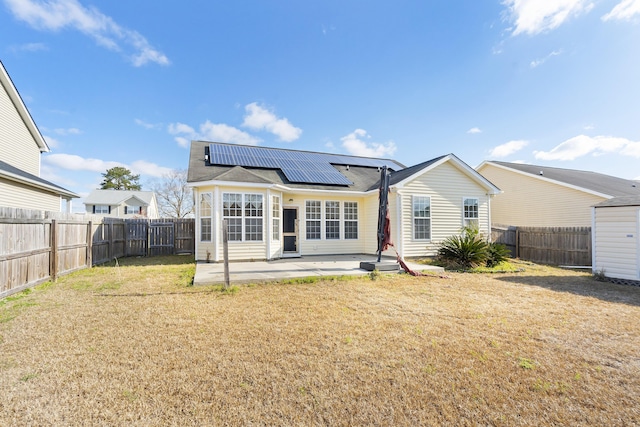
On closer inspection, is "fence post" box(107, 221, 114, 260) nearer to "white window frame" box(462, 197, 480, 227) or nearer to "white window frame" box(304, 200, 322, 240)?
"white window frame" box(304, 200, 322, 240)

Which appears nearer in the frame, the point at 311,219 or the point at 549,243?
the point at 549,243

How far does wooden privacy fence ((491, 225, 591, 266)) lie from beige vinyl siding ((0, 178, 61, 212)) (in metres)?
20.8

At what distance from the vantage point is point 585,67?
10.3 m

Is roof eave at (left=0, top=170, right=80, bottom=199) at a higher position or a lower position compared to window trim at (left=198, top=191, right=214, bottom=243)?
higher

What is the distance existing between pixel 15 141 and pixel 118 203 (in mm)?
25979

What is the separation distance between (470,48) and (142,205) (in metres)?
41.6

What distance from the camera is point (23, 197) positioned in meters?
11.5

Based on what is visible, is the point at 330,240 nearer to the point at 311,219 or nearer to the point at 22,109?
the point at 311,219

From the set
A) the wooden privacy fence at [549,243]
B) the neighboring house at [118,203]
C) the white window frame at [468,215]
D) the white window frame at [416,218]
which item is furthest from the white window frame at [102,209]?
the wooden privacy fence at [549,243]

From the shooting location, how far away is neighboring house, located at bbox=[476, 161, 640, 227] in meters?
14.0

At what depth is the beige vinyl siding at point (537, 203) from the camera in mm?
14021

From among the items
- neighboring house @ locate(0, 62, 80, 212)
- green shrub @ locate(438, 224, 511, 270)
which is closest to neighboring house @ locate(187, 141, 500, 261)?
green shrub @ locate(438, 224, 511, 270)

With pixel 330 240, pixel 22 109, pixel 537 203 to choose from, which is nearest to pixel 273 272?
pixel 330 240

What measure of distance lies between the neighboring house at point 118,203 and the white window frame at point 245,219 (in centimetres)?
3142
